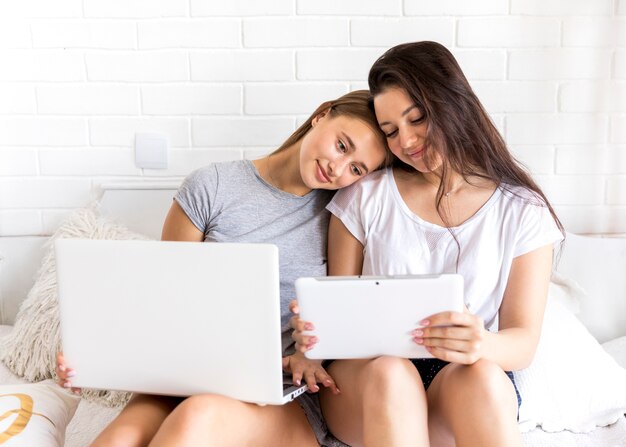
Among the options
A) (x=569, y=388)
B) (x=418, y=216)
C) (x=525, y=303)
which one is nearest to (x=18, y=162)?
(x=418, y=216)

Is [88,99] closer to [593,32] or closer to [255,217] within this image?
[255,217]

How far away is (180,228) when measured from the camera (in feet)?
4.54

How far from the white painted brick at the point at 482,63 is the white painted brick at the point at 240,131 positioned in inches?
17.8

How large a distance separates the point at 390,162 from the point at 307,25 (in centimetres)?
58

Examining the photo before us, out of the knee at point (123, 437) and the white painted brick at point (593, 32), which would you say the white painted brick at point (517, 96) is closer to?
the white painted brick at point (593, 32)

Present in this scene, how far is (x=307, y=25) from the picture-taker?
183cm

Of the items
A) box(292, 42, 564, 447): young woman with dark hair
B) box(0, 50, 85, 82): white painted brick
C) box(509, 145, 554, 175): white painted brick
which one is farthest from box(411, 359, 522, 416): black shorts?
box(0, 50, 85, 82): white painted brick

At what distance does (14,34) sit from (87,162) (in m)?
0.35

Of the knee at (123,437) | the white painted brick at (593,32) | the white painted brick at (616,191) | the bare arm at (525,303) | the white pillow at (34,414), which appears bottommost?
the white pillow at (34,414)

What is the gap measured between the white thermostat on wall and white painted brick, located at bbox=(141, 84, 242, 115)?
0.20 ft

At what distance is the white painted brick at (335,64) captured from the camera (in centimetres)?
184

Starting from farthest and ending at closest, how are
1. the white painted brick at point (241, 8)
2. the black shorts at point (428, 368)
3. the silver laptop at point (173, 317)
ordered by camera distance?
the white painted brick at point (241, 8) → the black shorts at point (428, 368) → the silver laptop at point (173, 317)

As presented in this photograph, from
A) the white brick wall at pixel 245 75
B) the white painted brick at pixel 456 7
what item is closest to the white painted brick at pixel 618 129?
the white brick wall at pixel 245 75

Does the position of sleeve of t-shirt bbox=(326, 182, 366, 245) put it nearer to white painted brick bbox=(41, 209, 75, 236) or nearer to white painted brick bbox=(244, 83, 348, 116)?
white painted brick bbox=(244, 83, 348, 116)
